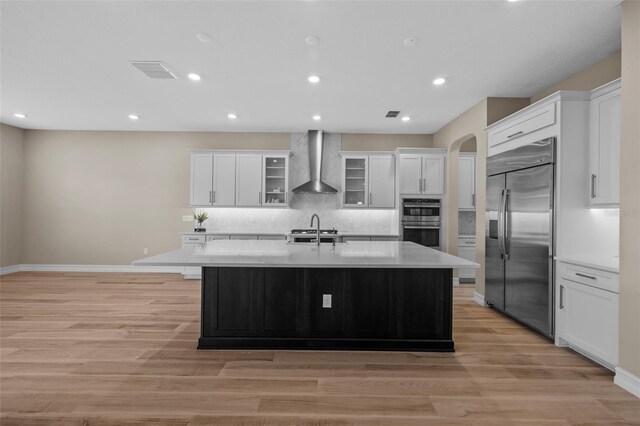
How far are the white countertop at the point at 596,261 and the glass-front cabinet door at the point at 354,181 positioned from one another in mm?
3767

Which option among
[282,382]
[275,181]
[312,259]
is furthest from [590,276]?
[275,181]

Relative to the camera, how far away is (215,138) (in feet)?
23.0

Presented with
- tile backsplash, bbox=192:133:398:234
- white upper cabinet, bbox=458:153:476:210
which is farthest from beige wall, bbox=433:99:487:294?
tile backsplash, bbox=192:133:398:234

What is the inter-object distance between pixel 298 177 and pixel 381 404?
5189 millimetres

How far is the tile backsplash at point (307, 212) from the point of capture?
695 cm

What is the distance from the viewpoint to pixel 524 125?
3.84m

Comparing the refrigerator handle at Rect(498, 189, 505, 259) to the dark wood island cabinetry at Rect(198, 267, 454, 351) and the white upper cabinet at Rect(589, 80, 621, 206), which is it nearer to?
the white upper cabinet at Rect(589, 80, 621, 206)

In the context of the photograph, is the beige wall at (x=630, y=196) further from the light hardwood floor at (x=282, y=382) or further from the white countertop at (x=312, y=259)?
the white countertop at (x=312, y=259)

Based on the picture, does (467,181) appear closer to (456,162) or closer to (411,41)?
(456,162)

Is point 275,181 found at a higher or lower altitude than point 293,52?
lower

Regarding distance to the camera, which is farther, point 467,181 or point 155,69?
point 467,181

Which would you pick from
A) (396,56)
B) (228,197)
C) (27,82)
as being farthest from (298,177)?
(27,82)

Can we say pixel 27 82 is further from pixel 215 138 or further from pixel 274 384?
pixel 274 384

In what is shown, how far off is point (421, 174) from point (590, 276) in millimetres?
3578
